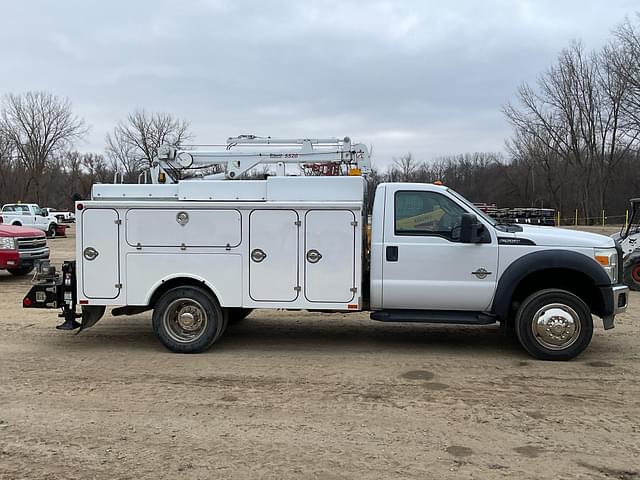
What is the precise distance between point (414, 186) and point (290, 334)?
2871 millimetres

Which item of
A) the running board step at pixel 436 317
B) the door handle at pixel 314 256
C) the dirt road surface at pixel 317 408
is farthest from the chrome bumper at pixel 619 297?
the door handle at pixel 314 256

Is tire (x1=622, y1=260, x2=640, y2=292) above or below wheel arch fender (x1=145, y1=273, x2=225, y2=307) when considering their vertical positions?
below

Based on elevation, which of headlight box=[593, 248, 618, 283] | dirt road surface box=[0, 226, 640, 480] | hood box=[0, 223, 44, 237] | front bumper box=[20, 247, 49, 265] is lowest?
dirt road surface box=[0, 226, 640, 480]

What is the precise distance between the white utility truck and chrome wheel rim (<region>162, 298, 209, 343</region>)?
0.01 meters

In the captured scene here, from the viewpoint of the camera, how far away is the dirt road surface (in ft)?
13.1

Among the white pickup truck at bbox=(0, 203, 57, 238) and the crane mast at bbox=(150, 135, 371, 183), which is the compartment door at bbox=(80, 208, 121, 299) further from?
the white pickup truck at bbox=(0, 203, 57, 238)

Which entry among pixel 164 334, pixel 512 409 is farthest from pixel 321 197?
pixel 512 409

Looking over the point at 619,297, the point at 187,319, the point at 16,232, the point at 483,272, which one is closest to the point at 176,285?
the point at 187,319

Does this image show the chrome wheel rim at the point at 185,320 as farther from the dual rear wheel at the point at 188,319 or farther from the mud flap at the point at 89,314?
the mud flap at the point at 89,314

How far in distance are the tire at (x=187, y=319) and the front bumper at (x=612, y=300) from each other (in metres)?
4.60

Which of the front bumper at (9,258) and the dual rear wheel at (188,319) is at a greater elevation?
the front bumper at (9,258)

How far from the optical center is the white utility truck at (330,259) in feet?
21.5

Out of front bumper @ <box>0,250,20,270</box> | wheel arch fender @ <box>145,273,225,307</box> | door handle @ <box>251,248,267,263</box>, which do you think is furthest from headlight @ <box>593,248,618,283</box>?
front bumper @ <box>0,250,20,270</box>

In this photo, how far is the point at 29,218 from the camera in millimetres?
30609
